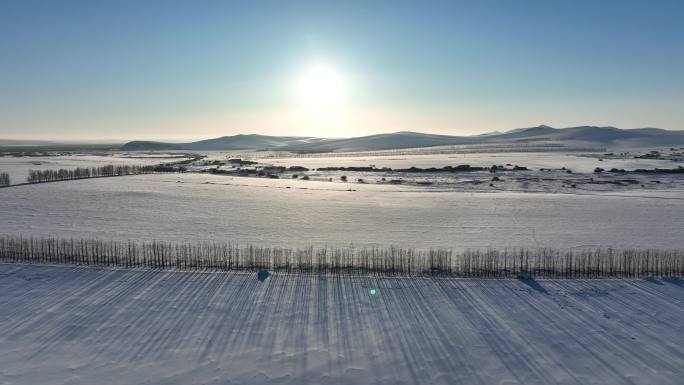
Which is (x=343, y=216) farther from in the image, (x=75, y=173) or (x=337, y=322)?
(x=75, y=173)

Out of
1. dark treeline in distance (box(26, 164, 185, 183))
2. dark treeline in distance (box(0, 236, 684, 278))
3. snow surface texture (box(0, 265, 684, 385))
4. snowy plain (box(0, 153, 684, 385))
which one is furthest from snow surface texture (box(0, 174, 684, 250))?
snow surface texture (box(0, 265, 684, 385))

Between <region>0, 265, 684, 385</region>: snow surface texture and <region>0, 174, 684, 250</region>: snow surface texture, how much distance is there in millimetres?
6840

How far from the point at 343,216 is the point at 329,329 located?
1789 cm

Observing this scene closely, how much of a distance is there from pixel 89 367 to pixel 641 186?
48.6m

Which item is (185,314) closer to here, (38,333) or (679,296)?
(38,333)

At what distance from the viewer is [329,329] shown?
1309cm

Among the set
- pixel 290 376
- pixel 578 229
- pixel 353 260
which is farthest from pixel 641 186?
pixel 290 376

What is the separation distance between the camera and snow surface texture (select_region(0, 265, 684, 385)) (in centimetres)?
1095

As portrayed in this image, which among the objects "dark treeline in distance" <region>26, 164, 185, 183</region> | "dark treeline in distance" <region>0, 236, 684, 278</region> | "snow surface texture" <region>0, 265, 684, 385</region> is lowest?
"snow surface texture" <region>0, 265, 684, 385</region>

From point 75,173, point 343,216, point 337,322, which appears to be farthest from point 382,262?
point 75,173

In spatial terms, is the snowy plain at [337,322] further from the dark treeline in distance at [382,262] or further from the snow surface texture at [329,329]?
the dark treeline in distance at [382,262]

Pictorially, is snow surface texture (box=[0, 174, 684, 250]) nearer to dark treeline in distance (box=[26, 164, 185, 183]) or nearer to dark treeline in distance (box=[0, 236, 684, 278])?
dark treeline in distance (box=[0, 236, 684, 278])

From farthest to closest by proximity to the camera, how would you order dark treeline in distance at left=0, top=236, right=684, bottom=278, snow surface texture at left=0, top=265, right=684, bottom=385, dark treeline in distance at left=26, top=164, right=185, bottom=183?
1. dark treeline in distance at left=26, top=164, right=185, bottom=183
2. dark treeline in distance at left=0, top=236, right=684, bottom=278
3. snow surface texture at left=0, top=265, right=684, bottom=385

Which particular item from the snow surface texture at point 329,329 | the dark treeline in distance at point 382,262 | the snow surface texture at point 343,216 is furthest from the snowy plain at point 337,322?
the dark treeline in distance at point 382,262
